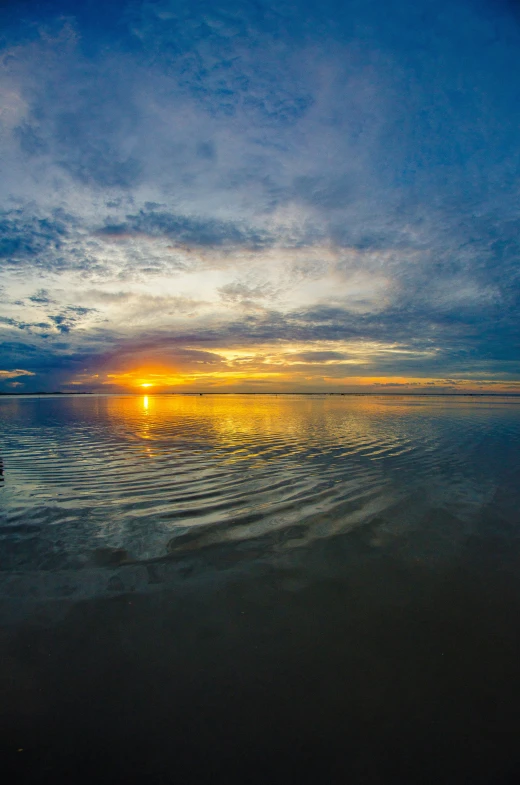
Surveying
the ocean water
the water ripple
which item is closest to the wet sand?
the ocean water

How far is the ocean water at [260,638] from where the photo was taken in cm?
311

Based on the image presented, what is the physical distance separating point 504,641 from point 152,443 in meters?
18.7

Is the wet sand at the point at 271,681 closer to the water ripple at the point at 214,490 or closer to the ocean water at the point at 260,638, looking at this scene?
the ocean water at the point at 260,638

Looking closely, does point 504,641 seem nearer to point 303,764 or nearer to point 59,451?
point 303,764

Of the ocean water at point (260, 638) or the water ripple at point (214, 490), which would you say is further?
the water ripple at point (214, 490)

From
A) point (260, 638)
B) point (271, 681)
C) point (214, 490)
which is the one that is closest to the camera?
point (271, 681)

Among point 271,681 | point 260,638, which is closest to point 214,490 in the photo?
point 260,638

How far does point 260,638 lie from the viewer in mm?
4504

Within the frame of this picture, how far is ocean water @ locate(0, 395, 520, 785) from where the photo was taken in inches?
123

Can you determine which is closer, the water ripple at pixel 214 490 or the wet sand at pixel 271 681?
the wet sand at pixel 271 681

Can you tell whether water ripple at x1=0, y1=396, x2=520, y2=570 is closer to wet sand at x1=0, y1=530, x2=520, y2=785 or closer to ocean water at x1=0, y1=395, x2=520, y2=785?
ocean water at x1=0, y1=395, x2=520, y2=785

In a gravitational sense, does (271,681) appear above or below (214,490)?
below

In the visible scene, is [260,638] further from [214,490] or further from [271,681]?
[214,490]

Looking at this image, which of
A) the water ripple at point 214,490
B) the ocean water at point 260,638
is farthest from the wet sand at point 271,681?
the water ripple at point 214,490
